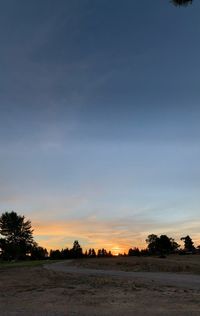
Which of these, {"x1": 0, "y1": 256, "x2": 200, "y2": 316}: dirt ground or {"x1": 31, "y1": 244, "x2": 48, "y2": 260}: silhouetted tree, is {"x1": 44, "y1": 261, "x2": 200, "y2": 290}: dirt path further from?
{"x1": 31, "y1": 244, "x2": 48, "y2": 260}: silhouetted tree

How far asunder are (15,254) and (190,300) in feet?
374

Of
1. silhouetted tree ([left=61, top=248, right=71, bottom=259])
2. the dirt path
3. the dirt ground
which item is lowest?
the dirt ground

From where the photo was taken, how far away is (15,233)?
130625mm

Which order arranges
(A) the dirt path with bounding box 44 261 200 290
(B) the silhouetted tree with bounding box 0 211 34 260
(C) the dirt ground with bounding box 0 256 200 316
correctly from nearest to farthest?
(C) the dirt ground with bounding box 0 256 200 316, (A) the dirt path with bounding box 44 261 200 290, (B) the silhouetted tree with bounding box 0 211 34 260

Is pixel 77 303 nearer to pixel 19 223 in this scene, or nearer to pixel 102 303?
pixel 102 303

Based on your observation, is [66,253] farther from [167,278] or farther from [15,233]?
[167,278]

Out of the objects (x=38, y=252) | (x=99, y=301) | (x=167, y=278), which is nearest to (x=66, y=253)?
(x=38, y=252)

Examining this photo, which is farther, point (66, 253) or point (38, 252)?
point (38, 252)

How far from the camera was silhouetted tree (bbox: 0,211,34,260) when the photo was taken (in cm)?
12900

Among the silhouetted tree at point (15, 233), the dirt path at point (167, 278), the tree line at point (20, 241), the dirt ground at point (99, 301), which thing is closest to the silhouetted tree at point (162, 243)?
the tree line at point (20, 241)

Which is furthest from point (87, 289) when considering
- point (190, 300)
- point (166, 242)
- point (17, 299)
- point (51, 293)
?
point (166, 242)

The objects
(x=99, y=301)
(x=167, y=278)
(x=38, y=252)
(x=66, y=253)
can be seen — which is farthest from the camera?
(x=38, y=252)

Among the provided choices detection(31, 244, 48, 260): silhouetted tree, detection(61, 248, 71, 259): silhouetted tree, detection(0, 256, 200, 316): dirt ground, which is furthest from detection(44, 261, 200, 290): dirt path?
detection(31, 244, 48, 260): silhouetted tree

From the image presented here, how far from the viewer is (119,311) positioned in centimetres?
1257
